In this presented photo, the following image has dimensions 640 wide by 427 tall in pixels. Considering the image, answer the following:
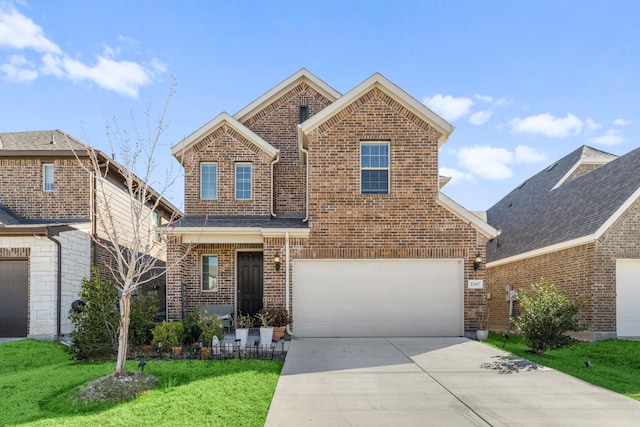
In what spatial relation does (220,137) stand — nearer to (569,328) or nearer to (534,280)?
(569,328)

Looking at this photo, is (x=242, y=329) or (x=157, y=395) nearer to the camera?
(x=157, y=395)

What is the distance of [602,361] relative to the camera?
10.0 meters

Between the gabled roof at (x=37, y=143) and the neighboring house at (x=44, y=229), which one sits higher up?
the gabled roof at (x=37, y=143)

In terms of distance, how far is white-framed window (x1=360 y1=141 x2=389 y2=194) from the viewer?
12438 millimetres

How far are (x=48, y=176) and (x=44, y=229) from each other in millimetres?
3387

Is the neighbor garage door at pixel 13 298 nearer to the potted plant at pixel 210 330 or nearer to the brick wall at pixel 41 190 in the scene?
the brick wall at pixel 41 190

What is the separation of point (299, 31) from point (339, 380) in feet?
31.9

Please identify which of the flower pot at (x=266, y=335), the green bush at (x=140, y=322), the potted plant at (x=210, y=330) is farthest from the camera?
the flower pot at (x=266, y=335)

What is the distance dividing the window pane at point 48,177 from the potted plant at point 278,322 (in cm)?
883

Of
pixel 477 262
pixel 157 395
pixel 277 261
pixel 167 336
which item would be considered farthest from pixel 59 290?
pixel 477 262

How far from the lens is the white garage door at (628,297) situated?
12375 millimetres

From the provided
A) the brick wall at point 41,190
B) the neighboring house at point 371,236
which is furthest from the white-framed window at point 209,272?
the brick wall at point 41,190

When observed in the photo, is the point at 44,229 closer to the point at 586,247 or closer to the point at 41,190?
the point at 41,190

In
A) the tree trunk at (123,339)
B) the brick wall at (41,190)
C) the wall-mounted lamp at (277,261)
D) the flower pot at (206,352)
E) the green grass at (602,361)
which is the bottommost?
the green grass at (602,361)
